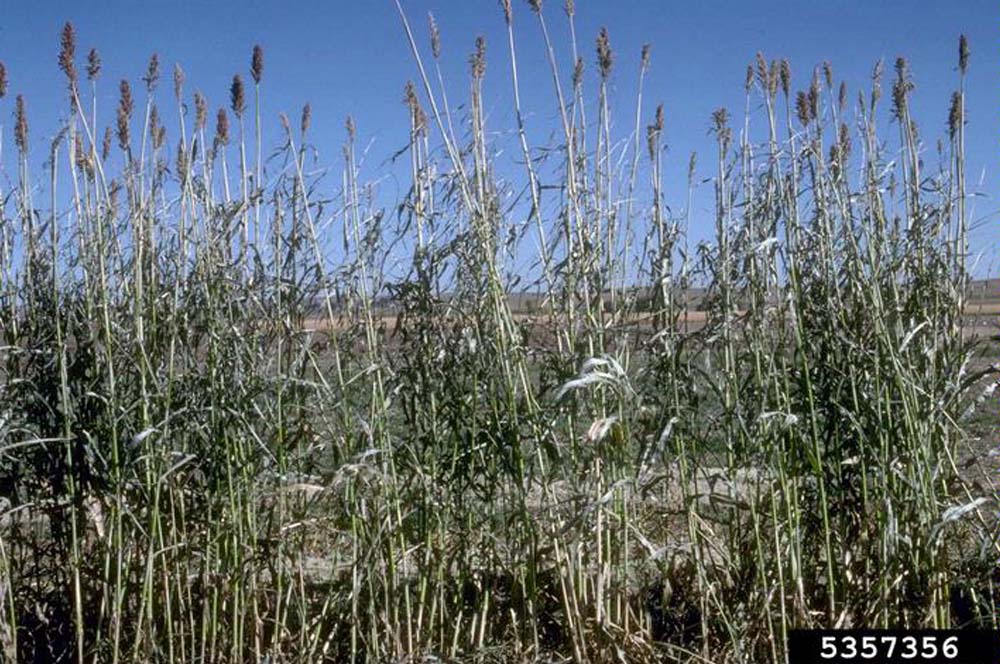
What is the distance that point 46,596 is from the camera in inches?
140

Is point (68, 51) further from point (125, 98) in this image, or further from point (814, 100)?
point (814, 100)

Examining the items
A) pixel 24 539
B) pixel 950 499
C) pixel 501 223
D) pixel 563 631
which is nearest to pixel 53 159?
pixel 24 539

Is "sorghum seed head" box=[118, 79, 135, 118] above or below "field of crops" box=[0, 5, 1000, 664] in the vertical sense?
above

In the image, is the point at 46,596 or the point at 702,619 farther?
the point at 46,596

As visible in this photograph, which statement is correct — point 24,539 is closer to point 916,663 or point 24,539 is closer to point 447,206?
point 447,206

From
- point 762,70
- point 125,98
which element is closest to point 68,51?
point 125,98

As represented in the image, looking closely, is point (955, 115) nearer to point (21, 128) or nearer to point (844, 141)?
point (844, 141)

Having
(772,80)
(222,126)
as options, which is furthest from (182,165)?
(772,80)

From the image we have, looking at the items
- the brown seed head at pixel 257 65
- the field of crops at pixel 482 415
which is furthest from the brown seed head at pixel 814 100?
the brown seed head at pixel 257 65

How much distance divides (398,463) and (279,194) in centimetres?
93

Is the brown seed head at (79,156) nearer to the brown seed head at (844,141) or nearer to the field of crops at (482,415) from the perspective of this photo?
the field of crops at (482,415)

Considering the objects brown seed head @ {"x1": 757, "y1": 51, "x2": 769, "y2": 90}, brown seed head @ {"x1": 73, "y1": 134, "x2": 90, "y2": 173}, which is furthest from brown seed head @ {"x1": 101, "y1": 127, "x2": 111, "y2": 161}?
brown seed head @ {"x1": 757, "y1": 51, "x2": 769, "y2": 90}

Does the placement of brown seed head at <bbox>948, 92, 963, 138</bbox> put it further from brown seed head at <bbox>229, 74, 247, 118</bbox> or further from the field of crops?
brown seed head at <bbox>229, 74, 247, 118</bbox>

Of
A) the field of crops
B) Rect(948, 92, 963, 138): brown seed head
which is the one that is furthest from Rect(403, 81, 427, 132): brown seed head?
Rect(948, 92, 963, 138): brown seed head
